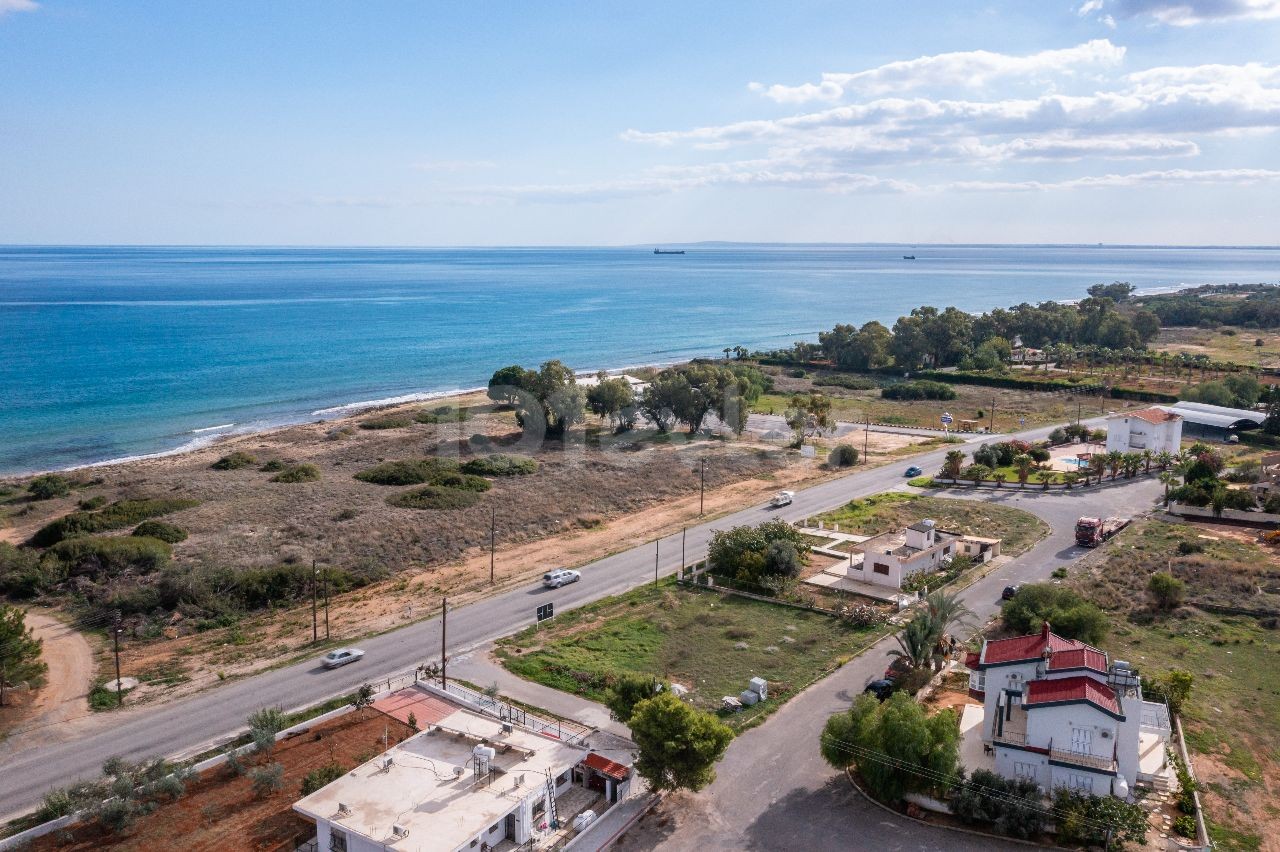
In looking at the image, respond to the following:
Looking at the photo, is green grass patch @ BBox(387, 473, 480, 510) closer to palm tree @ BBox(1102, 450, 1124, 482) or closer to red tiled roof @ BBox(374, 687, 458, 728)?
red tiled roof @ BBox(374, 687, 458, 728)

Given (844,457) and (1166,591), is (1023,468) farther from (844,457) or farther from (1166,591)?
(1166,591)

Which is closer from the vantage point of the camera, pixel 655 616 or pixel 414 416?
pixel 655 616

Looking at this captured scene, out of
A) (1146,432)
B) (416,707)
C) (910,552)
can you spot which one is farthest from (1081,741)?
(1146,432)

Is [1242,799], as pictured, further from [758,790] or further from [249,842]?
[249,842]

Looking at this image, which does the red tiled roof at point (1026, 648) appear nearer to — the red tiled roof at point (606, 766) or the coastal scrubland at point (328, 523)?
the red tiled roof at point (606, 766)

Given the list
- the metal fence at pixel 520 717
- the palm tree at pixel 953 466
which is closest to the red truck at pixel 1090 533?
the palm tree at pixel 953 466

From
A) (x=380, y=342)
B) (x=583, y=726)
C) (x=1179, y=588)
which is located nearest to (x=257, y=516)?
(x=583, y=726)

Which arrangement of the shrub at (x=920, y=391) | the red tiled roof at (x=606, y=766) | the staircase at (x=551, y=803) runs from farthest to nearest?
the shrub at (x=920, y=391)
the red tiled roof at (x=606, y=766)
the staircase at (x=551, y=803)
